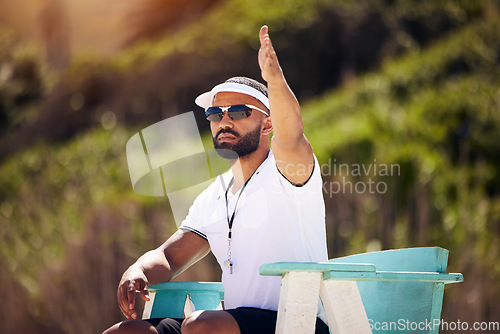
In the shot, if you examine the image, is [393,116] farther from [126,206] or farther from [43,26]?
[43,26]

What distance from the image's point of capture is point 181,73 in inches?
373

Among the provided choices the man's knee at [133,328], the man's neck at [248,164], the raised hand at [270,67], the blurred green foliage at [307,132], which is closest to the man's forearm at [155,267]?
the man's knee at [133,328]

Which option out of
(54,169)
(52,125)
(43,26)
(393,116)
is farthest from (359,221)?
(43,26)

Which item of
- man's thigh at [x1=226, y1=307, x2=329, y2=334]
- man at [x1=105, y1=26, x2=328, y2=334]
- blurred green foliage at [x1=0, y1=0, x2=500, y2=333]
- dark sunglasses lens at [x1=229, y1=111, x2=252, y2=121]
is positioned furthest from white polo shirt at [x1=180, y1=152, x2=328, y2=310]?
blurred green foliage at [x1=0, y1=0, x2=500, y2=333]

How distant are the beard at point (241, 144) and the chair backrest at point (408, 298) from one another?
704mm

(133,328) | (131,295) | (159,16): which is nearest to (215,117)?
(131,295)

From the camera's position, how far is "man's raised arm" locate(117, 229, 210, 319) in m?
2.55

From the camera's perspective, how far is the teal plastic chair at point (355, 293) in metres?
2.12

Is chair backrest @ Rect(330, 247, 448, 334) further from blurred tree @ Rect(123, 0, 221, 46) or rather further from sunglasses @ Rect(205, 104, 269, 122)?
blurred tree @ Rect(123, 0, 221, 46)

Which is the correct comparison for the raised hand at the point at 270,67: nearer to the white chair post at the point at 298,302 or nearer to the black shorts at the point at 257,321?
the white chair post at the point at 298,302

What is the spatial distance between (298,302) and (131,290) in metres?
0.74

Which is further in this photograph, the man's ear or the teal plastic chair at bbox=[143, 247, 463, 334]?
the man's ear

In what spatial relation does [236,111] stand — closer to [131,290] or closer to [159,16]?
[131,290]

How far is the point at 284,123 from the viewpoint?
234 cm
